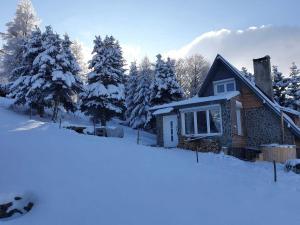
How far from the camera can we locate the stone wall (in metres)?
21.9

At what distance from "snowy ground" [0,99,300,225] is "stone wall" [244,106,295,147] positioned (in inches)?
301

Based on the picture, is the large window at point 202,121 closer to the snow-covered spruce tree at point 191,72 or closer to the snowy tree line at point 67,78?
the snowy tree line at point 67,78

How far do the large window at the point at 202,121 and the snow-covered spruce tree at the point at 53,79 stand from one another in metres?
11.6

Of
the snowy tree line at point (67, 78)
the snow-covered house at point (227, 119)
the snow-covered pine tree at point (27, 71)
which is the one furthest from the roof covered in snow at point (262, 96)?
the snow-covered pine tree at point (27, 71)

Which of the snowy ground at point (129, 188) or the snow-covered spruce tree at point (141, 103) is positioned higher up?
the snow-covered spruce tree at point (141, 103)

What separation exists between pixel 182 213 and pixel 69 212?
299 cm

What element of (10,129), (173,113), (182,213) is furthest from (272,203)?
(173,113)

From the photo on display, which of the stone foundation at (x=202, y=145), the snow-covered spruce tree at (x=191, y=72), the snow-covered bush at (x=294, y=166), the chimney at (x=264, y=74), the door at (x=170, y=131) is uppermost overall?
the snow-covered spruce tree at (x=191, y=72)

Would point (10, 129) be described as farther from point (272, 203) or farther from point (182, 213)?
point (272, 203)

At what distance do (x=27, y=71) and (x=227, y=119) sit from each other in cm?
2079

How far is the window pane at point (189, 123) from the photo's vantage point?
74.1ft

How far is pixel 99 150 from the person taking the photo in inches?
580

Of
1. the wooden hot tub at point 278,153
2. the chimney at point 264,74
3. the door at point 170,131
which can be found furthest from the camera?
the chimney at point 264,74

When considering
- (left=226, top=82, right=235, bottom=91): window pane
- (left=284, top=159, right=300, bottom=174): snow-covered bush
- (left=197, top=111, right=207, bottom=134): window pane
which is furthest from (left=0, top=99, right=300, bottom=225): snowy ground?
(left=226, top=82, right=235, bottom=91): window pane
